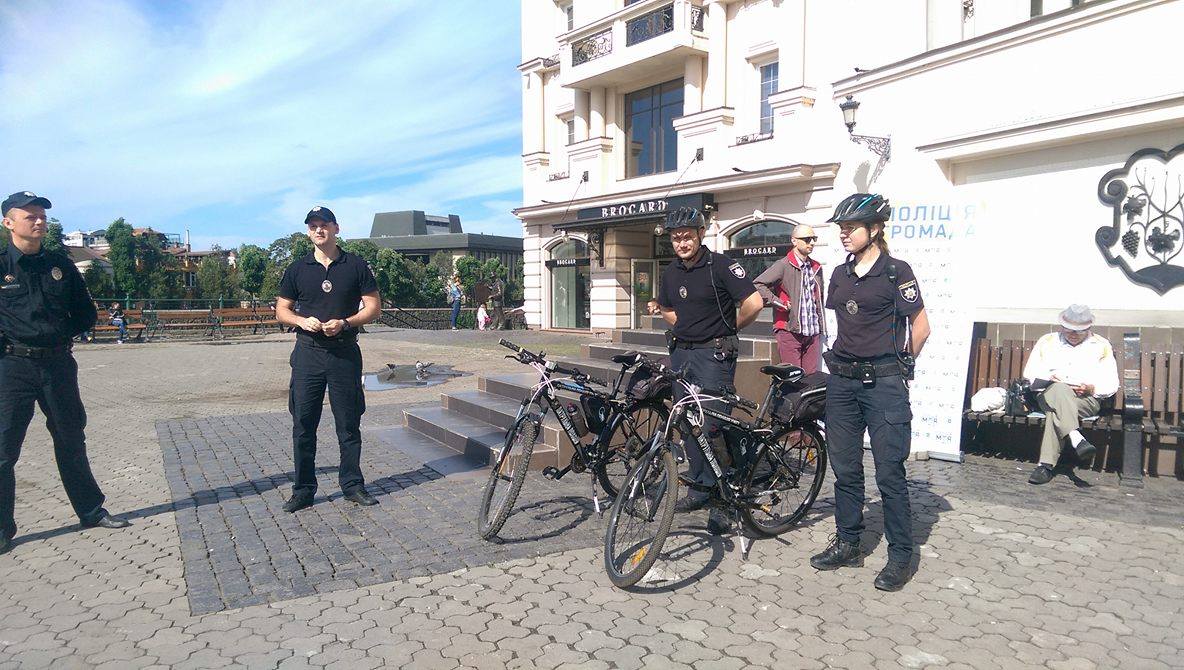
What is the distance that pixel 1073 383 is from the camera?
6.61 metres

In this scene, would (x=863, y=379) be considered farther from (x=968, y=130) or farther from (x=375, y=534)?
(x=968, y=130)

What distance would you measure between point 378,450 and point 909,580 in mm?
5330

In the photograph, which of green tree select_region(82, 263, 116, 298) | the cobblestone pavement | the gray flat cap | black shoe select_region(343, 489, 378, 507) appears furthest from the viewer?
green tree select_region(82, 263, 116, 298)

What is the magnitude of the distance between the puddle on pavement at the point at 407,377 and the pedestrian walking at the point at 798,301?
7.50 meters

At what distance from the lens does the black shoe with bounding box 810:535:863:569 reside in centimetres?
451

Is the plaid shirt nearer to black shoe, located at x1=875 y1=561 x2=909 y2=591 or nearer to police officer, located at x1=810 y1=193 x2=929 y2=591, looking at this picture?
police officer, located at x1=810 y1=193 x2=929 y2=591

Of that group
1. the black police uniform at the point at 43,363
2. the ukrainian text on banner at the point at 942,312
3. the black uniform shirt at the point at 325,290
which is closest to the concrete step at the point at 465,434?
the black uniform shirt at the point at 325,290

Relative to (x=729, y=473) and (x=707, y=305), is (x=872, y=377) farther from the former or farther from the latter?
(x=707, y=305)

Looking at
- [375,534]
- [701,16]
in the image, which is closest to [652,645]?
[375,534]

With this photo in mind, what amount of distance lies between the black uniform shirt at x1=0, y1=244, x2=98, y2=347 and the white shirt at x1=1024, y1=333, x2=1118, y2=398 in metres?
7.56

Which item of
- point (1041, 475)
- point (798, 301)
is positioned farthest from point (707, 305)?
point (1041, 475)

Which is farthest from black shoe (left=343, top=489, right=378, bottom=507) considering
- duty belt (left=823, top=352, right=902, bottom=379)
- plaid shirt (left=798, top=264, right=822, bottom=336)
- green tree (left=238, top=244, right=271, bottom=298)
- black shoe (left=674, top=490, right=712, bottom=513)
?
green tree (left=238, top=244, right=271, bottom=298)

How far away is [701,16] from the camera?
19438 millimetres

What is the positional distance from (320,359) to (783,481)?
3.35 metres
